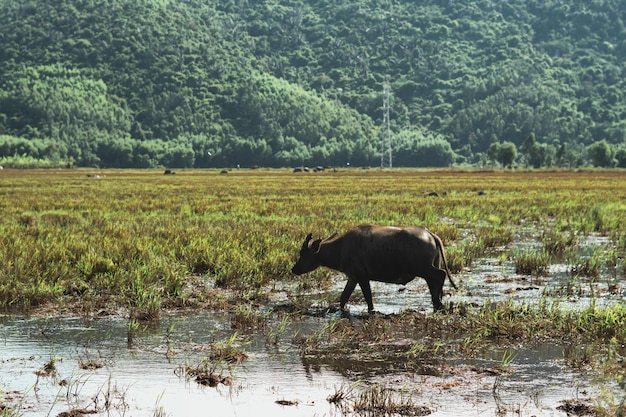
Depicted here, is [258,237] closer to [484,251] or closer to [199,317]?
[484,251]

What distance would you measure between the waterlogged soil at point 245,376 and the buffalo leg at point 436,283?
1.54 meters

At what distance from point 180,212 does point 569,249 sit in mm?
16030

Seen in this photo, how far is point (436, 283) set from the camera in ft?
36.3

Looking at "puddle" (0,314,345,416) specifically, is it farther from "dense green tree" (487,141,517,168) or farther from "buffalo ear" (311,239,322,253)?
"dense green tree" (487,141,517,168)

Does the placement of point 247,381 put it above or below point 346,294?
below

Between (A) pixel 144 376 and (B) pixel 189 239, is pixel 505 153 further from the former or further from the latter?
(A) pixel 144 376

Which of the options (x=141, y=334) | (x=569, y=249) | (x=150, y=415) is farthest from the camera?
(x=569, y=249)

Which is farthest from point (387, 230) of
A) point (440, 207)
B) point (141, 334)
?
point (440, 207)

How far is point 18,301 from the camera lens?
39.0 feet

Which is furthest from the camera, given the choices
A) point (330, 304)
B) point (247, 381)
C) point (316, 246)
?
point (316, 246)

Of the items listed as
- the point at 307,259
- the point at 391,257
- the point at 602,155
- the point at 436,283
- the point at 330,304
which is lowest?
the point at 330,304

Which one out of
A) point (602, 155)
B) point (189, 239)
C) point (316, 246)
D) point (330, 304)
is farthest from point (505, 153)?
point (330, 304)

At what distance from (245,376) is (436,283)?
13.0 feet

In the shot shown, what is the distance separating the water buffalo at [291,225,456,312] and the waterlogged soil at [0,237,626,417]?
1.06 meters
